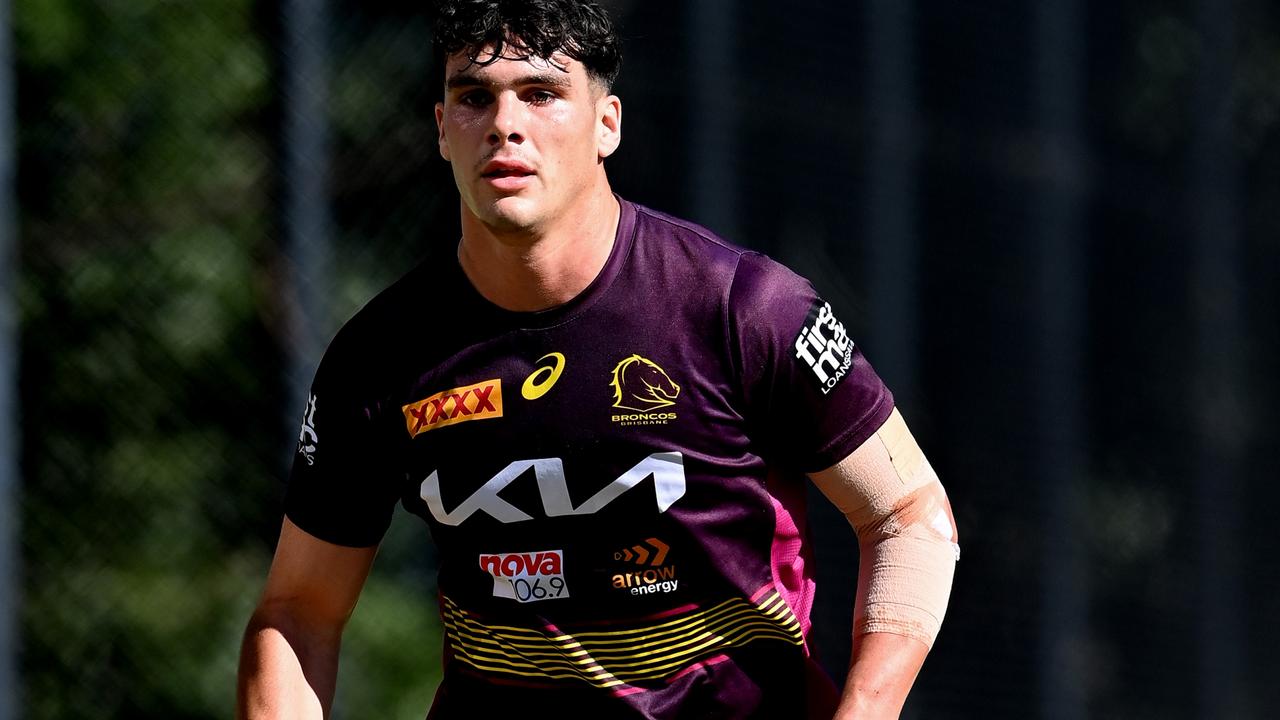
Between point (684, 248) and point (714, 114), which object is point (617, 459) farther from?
point (714, 114)

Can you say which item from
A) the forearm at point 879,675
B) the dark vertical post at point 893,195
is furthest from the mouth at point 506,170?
the dark vertical post at point 893,195

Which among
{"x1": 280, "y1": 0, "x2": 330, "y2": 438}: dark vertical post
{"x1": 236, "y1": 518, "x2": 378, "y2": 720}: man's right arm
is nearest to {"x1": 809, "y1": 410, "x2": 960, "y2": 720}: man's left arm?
{"x1": 236, "y1": 518, "x2": 378, "y2": 720}: man's right arm

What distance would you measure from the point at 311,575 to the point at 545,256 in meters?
0.79

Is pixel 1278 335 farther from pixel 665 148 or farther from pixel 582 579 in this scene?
pixel 582 579

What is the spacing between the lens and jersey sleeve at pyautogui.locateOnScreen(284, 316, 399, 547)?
4.03m

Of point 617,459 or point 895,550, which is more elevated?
point 617,459

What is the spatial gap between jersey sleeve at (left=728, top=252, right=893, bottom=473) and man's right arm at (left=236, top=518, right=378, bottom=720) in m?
0.84

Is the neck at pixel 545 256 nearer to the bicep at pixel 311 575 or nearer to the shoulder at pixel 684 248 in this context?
the shoulder at pixel 684 248

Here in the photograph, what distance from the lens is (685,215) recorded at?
7680 mm

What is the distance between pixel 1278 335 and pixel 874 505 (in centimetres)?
805

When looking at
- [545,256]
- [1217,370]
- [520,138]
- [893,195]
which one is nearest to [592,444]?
[545,256]

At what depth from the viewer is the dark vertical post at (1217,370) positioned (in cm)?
1078

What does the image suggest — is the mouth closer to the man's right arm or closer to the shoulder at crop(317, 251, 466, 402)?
the shoulder at crop(317, 251, 466, 402)

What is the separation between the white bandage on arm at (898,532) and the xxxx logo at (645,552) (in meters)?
0.32
